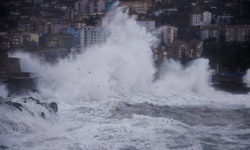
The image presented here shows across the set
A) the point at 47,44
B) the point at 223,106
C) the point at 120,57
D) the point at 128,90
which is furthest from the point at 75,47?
the point at 223,106

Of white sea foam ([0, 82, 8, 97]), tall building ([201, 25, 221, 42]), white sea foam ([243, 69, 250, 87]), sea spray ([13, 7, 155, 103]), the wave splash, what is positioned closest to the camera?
white sea foam ([0, 82, 8, 97])

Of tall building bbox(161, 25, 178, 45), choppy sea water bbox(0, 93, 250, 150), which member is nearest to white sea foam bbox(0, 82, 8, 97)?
choppy sea water bbox(0, 93, 250, 150)

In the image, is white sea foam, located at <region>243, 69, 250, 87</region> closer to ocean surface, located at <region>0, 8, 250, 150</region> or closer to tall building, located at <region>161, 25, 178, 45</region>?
ocean surface, located at <region>0, 8, 250, 150</region>

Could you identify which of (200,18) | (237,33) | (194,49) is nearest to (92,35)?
(194,49)

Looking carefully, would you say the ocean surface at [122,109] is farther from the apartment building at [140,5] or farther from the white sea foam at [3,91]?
the apartment building at [140,5]

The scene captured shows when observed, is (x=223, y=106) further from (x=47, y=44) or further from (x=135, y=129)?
(x=47, y=44)

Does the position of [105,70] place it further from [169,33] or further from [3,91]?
[169,33]
